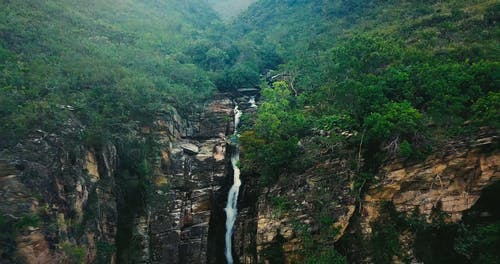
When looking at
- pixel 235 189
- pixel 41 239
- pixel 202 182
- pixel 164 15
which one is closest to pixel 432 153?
pixel 235 189

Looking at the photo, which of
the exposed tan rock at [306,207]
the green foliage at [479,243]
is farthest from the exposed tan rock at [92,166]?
the green foliage at [479,243]

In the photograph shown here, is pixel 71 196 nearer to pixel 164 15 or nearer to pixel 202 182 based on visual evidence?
pixel 202 182

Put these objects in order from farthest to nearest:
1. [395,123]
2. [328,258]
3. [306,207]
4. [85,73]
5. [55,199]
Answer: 1. [85,73]
2. [306,207]
3. [395,123]
4. [328,258]
5. [55,199]

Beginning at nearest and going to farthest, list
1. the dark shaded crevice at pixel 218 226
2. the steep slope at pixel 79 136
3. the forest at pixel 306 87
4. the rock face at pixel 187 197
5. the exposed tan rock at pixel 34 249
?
the exposed tan rock at pixel 34 249 < the steep slope at pixel 79 136 < the forest at pixel 306 87 < the rock face at pixel 187 197 < the dark shaded crevice at pixel 218 226

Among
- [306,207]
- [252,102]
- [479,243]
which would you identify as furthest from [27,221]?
[252,102]

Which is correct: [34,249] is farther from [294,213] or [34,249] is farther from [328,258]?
[328,258]

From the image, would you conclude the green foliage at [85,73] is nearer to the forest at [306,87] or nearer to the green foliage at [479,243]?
the forest at [306,87]
